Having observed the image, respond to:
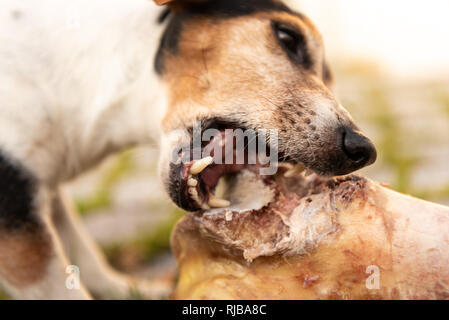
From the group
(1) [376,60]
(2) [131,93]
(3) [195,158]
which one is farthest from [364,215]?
(1) [376,60]

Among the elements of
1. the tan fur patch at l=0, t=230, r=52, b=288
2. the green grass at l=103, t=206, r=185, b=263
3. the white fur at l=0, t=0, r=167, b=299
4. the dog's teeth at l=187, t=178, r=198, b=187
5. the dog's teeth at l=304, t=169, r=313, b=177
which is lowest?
the tan fur patch at l=0, t=230, r=52, b=288

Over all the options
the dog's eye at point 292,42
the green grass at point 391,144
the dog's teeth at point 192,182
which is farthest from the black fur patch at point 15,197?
the green grass at point 391,144

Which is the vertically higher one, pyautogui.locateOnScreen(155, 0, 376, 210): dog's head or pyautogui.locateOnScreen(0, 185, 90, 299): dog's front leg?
pyautogui.locateOnScreen(155, 0, 376, 210): dog's head

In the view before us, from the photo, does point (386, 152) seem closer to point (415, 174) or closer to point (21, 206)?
point (415, 174)

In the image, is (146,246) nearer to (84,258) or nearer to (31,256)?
(84,258)

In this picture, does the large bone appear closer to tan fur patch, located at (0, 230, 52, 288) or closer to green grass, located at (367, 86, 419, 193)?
tan fur patch, located at (0, 230, 52, 288)

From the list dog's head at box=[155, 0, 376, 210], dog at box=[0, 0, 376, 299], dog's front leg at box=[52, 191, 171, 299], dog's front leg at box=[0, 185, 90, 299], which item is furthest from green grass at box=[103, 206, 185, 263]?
dog's head at box=[155, 0, 376, 210]

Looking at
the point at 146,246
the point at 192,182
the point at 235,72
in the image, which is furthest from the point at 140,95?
the point at 146,246
